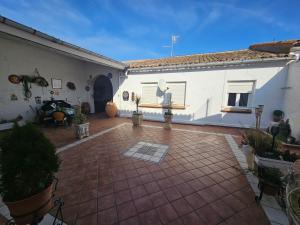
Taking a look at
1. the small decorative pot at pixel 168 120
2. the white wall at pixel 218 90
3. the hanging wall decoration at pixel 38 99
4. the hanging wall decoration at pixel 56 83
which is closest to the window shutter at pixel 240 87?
the white wall at pixel 218 90

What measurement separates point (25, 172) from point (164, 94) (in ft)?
20.2

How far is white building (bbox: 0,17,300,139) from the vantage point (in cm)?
483

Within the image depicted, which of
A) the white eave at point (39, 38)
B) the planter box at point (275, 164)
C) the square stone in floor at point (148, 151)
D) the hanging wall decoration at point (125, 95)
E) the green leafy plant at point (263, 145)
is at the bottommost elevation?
the square stone in floor at point (148, 151)

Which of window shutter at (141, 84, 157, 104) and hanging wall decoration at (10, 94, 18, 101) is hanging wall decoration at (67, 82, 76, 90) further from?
window shutter at (141, 84, 157, 104)

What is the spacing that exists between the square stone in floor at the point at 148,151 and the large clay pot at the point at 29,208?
2.06m

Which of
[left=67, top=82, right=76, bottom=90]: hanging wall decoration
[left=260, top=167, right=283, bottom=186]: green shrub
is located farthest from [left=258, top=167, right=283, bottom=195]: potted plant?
[left=67, top=82, right=76, bottom=90]: hanging wall decoration

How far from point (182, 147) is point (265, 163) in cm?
197

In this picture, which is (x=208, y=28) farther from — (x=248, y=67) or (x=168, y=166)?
(x=168, y=166)

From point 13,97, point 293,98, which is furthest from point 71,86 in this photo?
point 293,98

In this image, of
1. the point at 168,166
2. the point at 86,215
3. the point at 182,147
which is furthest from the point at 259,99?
the point at 86,215

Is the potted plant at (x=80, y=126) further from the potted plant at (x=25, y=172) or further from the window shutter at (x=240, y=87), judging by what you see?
the window shutter at (x=240, y=87)

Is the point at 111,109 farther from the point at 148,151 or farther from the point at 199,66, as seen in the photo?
the point at 199,66

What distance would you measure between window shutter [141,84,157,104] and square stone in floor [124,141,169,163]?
11.5ft

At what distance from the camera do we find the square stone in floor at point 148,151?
3.14 meters
